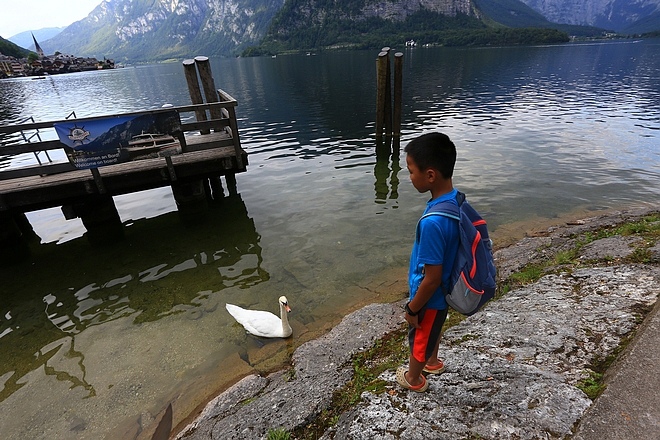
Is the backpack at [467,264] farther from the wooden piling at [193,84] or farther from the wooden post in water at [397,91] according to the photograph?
the wooden post in water at [397,91]

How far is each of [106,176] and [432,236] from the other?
985 centimetres

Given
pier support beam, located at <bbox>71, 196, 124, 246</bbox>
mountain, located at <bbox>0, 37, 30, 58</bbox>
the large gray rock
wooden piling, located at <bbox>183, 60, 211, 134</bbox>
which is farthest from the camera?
mountain, located at <bbox>0, 37, 30, 58</bbox>

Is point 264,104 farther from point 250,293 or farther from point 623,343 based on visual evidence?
point 623,343

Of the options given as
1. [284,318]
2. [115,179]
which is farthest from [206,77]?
[284,318]

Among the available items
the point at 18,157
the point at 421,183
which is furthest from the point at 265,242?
the point at 18,157

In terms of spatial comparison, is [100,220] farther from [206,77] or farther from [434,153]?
[434,153]

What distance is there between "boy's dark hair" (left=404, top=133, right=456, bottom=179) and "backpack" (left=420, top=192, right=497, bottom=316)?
0.93 feet

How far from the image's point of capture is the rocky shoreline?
298cm

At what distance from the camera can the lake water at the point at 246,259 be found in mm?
5691

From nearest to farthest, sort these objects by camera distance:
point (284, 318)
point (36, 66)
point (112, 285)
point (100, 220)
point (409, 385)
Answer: point (409, 385)
point (284, 318)
point (112, 285)
point (100, 220)
point (36, 66)

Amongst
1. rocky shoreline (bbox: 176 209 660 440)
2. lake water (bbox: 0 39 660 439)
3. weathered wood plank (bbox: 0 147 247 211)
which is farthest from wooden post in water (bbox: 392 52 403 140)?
rocky shoreline (bbox: 176 209 660 440)

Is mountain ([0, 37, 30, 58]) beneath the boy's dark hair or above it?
above

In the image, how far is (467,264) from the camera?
2633 mm

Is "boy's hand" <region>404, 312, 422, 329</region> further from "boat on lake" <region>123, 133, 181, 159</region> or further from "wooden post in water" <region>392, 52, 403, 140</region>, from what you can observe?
"wooden post in water" <region>392, 52, 403, 140</region>
